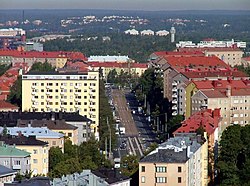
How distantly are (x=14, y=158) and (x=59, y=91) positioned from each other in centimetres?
1141

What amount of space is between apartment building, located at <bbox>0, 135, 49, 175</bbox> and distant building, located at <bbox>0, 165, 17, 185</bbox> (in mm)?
2549

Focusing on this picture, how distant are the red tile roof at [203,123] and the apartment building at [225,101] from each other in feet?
5.31

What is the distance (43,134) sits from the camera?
23031 mm

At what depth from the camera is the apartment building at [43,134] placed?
22.6m

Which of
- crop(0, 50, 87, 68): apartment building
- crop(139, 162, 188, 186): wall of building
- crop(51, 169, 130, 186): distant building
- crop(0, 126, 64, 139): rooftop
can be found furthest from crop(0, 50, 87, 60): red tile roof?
crop(51, 169, 130, 186): distant building

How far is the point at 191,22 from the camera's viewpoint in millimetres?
113562

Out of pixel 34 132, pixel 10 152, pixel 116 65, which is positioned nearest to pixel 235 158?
pixel 10 152

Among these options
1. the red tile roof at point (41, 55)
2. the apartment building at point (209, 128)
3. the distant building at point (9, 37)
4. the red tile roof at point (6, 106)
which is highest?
the apartment building at point (209, 128)

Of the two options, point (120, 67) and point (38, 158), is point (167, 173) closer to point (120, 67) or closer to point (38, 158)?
point (38, 158)

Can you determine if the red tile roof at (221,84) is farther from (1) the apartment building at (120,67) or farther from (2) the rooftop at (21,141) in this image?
(1) the apartment building at (120,67)

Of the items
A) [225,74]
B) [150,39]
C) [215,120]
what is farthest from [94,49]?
[215,120]

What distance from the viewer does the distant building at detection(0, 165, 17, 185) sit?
1661 centimetres

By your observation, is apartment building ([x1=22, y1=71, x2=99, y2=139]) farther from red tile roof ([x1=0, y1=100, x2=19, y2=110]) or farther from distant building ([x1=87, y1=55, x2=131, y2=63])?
distant building ([x1=87, y1=55, x2=131, y2=63])

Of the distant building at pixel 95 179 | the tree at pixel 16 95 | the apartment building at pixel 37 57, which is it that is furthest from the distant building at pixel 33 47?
the distant building at pixel 95 179
